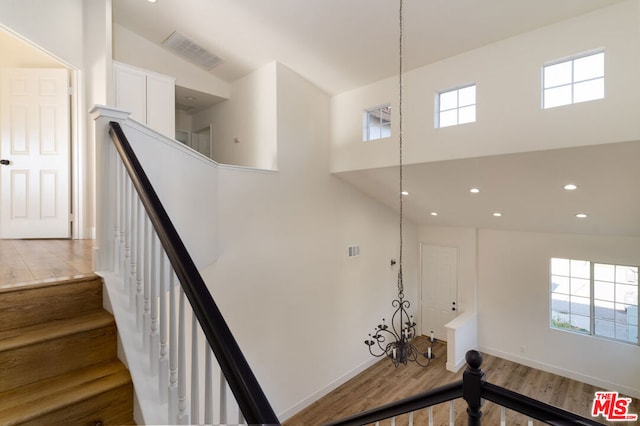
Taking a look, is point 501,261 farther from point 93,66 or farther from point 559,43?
point 93,66

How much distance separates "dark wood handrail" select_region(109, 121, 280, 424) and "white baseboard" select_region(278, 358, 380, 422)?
4.48m

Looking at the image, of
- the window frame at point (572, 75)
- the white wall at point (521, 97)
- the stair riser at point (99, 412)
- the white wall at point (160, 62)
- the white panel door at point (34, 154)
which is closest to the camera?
the stair riser at point (99, 412)

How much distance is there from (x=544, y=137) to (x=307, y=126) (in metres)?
3.31

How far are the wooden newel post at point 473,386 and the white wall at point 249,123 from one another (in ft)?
13.0

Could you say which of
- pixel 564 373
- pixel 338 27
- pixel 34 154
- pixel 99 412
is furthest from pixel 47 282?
pixel 564 373

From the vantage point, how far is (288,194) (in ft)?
15.9

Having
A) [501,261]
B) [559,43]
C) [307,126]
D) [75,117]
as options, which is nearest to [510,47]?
[559,43]

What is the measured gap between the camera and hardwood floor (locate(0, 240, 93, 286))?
179 cm

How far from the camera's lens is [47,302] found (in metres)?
1.58

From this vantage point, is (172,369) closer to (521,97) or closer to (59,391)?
(59,391)

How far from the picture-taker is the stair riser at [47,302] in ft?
4.84

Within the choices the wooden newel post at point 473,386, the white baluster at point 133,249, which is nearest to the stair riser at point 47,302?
the white baluster at point 133,249

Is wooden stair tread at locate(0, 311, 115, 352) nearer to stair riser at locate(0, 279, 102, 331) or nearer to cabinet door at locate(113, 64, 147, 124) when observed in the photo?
stair riser at locate(0, 279, 102, 331)

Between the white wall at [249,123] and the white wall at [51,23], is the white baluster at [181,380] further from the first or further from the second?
the white wall at [51,23]
